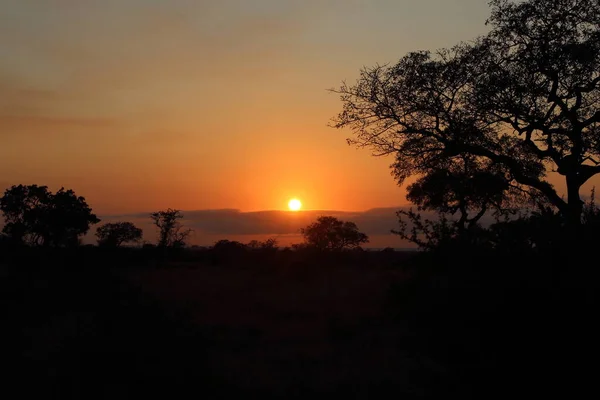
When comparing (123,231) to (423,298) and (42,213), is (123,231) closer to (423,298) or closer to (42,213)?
(42,213)

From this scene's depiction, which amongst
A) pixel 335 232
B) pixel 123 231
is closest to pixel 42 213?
pixel 123 231

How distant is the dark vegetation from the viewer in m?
7.76

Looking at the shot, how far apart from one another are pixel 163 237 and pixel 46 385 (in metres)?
41.5

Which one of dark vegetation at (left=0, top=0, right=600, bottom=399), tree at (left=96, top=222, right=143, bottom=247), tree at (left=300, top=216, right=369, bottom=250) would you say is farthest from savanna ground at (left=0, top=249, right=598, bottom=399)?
tree at (left=96, top=222, right=143, bottom=247)

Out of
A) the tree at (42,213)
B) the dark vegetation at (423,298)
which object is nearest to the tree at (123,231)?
the tree at (42,213)

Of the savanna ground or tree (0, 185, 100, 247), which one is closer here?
the savanna ground

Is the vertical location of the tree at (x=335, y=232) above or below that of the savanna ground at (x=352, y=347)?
above

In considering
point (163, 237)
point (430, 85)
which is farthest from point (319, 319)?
point (163, 237)

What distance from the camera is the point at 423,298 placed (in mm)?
9211

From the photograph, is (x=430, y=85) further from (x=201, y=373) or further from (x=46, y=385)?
(x=46, y=385)

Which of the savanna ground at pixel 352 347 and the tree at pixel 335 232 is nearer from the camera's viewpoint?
the savanna ground at pixel 352 347

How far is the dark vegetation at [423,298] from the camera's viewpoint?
7.76 m

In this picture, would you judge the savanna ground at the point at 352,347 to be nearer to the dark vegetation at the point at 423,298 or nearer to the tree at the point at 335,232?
the dark vegetation at the point at 423,298

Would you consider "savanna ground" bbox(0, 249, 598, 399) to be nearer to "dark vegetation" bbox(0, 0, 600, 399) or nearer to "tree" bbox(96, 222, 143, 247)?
"dark vegetation" bbox(0, 0, 600, 399)
